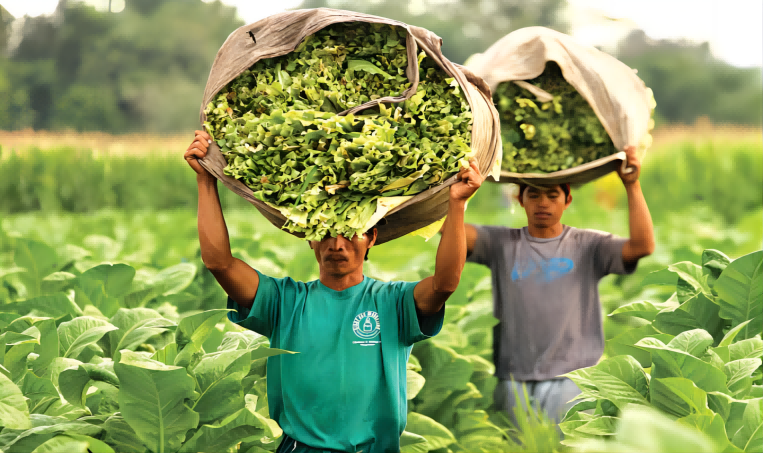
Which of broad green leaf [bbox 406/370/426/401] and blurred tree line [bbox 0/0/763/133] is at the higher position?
broad green leaf [bbox 406/370/426/401]

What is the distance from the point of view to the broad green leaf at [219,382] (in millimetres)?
2217

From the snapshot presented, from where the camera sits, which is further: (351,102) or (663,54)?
(663,54)

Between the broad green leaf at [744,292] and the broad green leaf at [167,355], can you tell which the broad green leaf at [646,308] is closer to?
the broad green leaf at [744,292]

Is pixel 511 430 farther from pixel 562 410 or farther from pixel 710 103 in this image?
pixel 710 103

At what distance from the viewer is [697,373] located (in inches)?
83.5

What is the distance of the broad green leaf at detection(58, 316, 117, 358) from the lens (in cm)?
247

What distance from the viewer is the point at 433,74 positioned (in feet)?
7.67

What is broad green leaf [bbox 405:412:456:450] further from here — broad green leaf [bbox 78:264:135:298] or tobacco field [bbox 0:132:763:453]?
broad green leaf [bbox 78:264:135:298]

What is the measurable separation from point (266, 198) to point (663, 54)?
101 feet

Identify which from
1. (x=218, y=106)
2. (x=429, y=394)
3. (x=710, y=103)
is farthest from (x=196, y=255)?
(x=710, y=103)

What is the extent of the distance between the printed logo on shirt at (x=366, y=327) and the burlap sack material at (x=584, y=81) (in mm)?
1453

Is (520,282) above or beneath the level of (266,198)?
beneath

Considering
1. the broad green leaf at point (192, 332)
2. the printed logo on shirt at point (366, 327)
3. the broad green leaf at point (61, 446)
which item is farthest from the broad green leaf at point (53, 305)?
the printed logo on shirt at point (366, 327)

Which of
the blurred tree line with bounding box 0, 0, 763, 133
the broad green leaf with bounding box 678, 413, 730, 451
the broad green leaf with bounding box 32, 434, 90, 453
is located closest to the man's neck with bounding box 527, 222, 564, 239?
the broad green leaf with bounding box 678, 413, 730, 451
